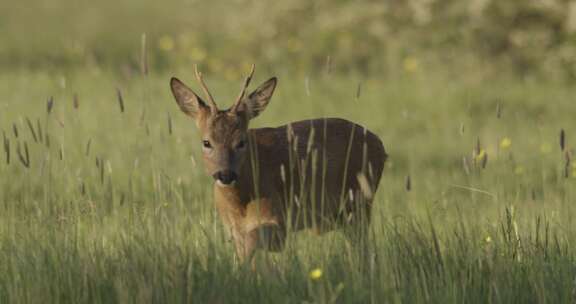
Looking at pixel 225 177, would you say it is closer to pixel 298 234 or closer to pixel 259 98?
pixel 259 98

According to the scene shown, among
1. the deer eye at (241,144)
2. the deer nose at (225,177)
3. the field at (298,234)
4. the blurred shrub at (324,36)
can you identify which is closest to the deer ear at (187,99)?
the field at (298,234)

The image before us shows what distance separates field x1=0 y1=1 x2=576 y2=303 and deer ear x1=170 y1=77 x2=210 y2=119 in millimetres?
195

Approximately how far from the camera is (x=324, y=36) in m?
19.2

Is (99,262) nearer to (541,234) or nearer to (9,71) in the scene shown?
(541,234)

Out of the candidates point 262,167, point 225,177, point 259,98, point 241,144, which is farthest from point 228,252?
point 259,98

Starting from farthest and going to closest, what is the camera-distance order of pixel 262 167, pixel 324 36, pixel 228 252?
pixel 324 36 → pixel 262 167 → pixel 228 252

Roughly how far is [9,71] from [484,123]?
7269 mm

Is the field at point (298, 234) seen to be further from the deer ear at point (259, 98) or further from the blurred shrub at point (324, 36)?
the deer ear at point (259, 98)

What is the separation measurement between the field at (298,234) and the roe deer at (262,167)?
18 cm

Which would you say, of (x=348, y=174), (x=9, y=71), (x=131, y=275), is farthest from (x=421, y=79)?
(x=131, y=275)

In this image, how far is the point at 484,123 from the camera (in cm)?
1291

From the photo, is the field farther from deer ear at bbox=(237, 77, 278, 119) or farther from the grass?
deer ear at bbox=(237, 77, 278, 119)

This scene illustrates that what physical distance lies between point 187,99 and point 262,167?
0.61 metres

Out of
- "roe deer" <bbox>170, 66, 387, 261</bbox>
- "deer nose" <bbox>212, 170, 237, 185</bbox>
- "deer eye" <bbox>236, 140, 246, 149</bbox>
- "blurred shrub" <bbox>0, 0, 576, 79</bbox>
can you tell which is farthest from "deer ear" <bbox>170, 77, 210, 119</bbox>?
"blurred shrub" <bbox>0, 0, 576, 79</bbox>
